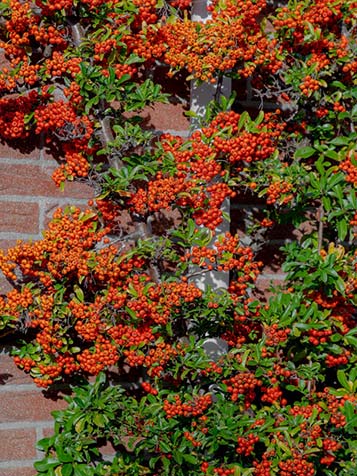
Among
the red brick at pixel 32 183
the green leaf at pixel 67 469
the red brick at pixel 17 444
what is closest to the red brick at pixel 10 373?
the red brick at pixel 17 444

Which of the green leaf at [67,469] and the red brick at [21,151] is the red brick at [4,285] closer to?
the red brick at [21,151]

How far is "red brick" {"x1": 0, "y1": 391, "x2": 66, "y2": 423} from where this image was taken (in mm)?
2115

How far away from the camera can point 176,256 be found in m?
2.04

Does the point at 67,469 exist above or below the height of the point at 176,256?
below

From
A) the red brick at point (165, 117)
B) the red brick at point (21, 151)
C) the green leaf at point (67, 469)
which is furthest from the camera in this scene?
the red brick at point (165, 117)

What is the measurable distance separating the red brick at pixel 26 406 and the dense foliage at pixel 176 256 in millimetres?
79

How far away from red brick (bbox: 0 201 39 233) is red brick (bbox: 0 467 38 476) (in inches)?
25.0

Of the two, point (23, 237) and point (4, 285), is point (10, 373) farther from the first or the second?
point (23, 237)

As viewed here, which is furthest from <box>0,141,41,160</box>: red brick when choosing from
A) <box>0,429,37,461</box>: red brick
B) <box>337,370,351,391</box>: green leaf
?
<box>337,370,351,391</box>: green leaf

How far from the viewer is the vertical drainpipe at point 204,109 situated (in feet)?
7.15

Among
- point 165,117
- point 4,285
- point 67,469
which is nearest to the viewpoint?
point 67,469

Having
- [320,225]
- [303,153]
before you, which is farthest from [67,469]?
[303,153]

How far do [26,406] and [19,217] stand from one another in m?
0.51

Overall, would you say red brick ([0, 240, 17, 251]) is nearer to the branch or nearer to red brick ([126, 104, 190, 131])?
red brick ([126, 104, 190, 131])
